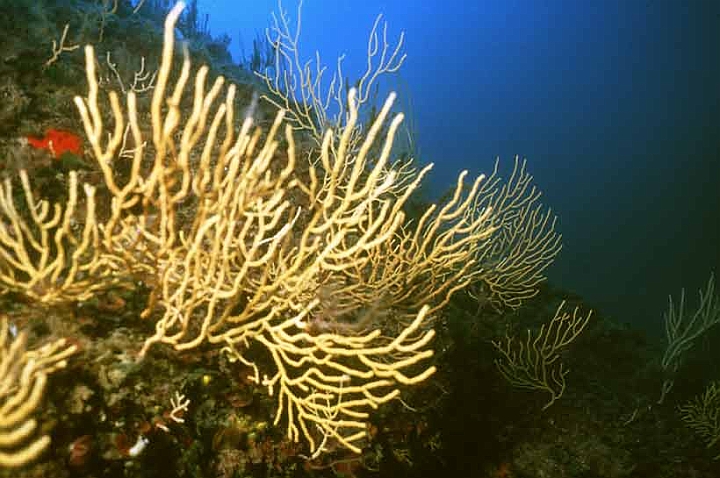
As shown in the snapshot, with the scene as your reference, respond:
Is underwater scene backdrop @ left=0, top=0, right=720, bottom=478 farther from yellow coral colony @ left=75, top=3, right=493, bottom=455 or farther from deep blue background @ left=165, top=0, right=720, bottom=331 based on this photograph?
deep blue background @ left=165, top=0, right=720, bottom=331

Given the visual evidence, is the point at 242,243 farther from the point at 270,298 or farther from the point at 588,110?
the point at 588,110

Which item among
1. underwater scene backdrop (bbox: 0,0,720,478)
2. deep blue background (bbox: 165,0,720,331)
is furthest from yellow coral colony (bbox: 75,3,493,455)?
deep blue background (bbox: 165,0,720,331)

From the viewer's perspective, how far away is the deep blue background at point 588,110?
36.9 m

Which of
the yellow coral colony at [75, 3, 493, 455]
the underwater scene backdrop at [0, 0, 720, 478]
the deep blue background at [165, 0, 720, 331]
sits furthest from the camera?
the deep blue background at [165, 0, 720, 331]

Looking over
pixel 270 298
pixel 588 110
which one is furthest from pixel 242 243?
pixel 588 110

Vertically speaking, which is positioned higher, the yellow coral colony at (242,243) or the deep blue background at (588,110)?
the deep blue background at (588,110)

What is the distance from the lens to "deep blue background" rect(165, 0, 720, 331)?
121 ft

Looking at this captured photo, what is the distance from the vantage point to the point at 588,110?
73938 millimetres

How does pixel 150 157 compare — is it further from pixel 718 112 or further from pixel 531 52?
pixel 531 52

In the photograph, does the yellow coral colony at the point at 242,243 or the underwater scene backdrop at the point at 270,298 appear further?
the underwater scene backdrop at the point at 270,298

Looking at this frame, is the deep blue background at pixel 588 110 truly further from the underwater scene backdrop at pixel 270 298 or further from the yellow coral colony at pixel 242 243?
the yellow coral colony at pixel 242 243

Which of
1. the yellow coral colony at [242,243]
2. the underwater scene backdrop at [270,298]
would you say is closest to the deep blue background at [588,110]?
the underwater scene backdrop at [270,298]

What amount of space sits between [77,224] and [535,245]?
4.19 meters

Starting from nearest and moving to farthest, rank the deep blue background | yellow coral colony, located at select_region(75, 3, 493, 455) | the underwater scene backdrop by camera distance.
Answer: yellow coral colony, located at select_region(75, 3, 493, 455) → the underwater scene backdrop → the deep blue background
